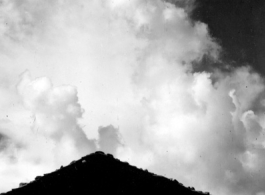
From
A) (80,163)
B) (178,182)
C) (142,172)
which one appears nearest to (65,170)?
(80,163)

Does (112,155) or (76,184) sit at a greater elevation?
(112,155)

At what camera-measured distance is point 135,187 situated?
30.2ft

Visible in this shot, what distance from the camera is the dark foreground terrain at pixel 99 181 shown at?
8.81 m

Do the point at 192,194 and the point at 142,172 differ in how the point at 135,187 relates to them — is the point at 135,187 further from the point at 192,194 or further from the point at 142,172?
the point at 192,194

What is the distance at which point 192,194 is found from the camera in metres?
9.75

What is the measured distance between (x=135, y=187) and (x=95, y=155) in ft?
5.06

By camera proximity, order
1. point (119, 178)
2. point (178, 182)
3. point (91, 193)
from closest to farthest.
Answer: point (91, 193), point (119, 178), point (178, 182)

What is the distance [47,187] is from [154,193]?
3.17 m

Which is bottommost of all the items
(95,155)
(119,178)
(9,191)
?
(9,191)

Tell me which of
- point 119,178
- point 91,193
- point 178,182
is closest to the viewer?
point 91,193

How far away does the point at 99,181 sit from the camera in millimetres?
8906

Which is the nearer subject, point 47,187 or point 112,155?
point 47,187

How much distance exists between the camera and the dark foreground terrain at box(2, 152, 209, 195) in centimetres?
881

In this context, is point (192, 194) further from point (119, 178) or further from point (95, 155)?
point (95, 155)
